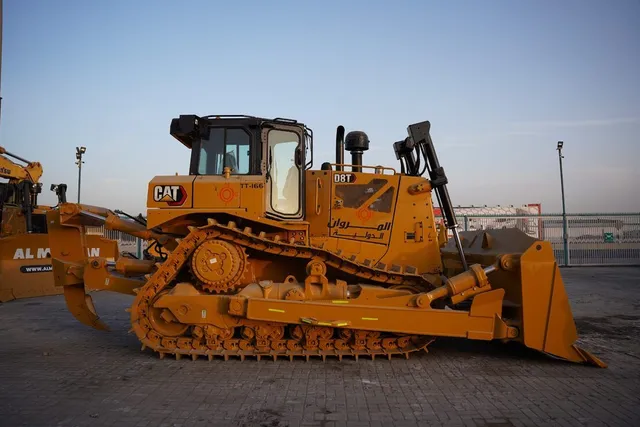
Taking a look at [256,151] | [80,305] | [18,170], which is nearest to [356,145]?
[256,151]

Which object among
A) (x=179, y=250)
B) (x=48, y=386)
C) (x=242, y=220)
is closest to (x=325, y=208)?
(x=242, y=220)

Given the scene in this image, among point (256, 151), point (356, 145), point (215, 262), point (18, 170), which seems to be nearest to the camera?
point (215, 262)

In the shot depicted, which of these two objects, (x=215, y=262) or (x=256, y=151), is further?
(x=256, y=151)

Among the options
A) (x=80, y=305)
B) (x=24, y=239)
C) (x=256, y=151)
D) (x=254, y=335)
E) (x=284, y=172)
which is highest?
(x=256, y=151)

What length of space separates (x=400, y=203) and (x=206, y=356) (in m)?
3.80

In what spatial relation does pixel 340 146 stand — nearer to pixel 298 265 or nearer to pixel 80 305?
pixel 298 265

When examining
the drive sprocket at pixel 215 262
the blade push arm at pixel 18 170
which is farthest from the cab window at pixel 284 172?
the blade push arm at pixel 18 170

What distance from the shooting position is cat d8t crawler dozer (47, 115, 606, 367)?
6047mm

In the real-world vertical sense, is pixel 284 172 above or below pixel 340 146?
below

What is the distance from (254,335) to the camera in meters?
6.31

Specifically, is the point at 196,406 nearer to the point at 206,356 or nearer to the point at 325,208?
the point at 206,356

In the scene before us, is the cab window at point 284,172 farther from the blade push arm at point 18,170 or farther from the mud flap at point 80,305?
the blade push arm at point 18,170

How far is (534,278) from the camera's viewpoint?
609cm

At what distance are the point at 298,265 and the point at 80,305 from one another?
3.81 m
